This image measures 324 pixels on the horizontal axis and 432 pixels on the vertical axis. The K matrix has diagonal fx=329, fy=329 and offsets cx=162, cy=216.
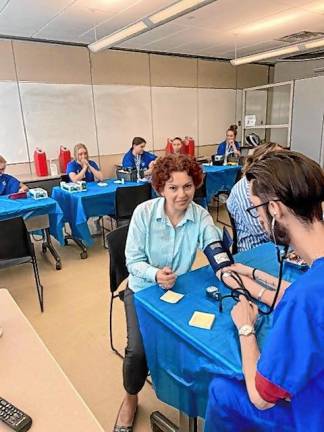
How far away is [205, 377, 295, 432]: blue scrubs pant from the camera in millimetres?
928

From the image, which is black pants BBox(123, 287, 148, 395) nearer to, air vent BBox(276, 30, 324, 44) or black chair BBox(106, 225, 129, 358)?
black chair BBox(106, 225, 129, 358)

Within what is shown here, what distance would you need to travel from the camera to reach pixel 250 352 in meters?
0.96

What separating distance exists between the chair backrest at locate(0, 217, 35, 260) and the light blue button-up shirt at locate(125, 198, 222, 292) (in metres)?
1.23

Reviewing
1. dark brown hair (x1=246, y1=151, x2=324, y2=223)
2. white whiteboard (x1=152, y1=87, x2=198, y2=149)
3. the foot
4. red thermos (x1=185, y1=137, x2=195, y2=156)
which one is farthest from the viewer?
red thermos (x1=185, y1=137, x2=195, y2=156)

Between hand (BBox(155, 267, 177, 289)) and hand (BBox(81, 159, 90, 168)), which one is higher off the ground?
hand (BBox(81, 159, 90, 168))

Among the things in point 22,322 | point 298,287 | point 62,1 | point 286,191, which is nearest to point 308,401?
point 298,287

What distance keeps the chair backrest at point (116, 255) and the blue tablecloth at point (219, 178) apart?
9.43 feet

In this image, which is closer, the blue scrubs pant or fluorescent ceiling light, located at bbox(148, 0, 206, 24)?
the blue scrubs pant

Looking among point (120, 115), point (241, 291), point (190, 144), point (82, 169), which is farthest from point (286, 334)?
point (190, 144)

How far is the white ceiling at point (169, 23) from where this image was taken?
3.38m

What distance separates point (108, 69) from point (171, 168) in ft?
14.2

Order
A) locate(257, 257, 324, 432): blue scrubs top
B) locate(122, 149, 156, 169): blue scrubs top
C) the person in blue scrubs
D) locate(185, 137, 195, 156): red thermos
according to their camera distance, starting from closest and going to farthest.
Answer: locate(257, 257, 324, 432): blue scrubs top < the person in blue scrubs < locate(122, 149, 156, 169): blue scrubs top < locate(185, 137, 195, 156): red thermos

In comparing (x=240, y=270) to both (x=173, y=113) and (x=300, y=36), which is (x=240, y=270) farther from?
(x=173, y=113)

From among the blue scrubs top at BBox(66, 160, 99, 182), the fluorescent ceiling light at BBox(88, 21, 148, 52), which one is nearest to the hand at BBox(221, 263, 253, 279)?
the fluorescent ceiling light at BBox(88, 21, 148, 52)
